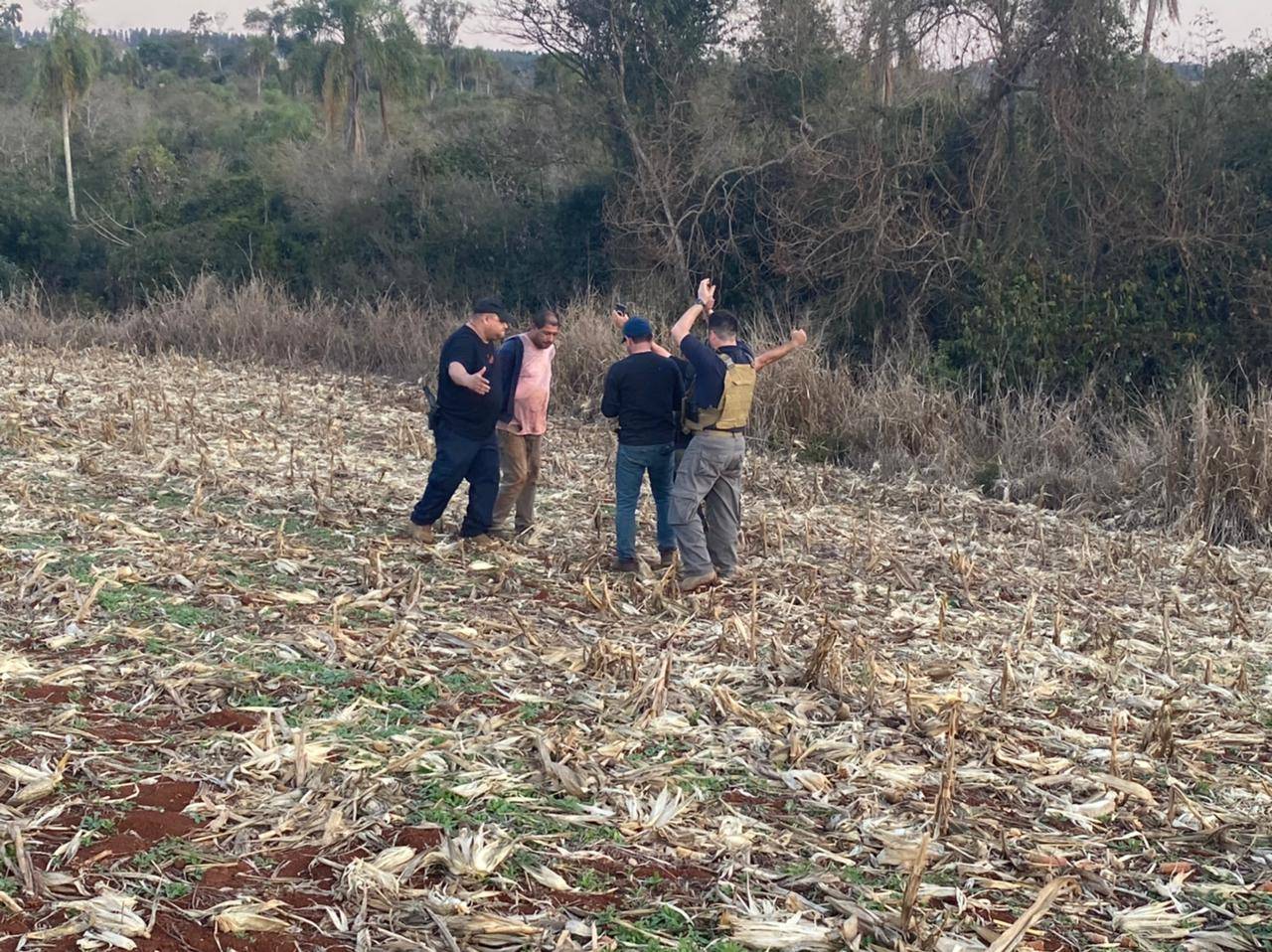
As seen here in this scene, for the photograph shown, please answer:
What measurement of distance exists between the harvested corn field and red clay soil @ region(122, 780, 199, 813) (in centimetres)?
2

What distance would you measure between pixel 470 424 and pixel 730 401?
5.76 feet

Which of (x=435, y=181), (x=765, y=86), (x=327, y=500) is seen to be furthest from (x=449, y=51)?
(x=327, y=500)

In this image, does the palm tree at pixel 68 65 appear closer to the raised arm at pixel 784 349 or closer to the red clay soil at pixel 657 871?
the raised arm at pixel 784 349

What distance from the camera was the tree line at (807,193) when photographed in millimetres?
19250

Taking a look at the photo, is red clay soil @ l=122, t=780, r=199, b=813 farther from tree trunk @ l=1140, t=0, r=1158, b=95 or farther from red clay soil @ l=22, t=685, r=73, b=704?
tree trunk @ l=1140, t=0, r=1158, b=95

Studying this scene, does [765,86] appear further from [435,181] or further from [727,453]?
[727,453]

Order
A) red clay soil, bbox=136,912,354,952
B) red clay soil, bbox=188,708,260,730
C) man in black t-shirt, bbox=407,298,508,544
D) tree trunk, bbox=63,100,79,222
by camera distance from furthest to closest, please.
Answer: tree trunk, bbox=63,100,79,222 → man in black t-shirt, bbox=407,298,508,544 → red clay soil, bbox=188,708,260,730 → red clay soil, bbox=136,912,354,952

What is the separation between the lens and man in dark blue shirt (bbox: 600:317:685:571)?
8344 millimetres

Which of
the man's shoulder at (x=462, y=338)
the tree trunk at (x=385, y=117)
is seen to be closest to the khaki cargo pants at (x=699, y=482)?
the man's shoulder at (x=462, y=338)

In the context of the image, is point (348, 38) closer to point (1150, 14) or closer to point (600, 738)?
point (1150, 14)

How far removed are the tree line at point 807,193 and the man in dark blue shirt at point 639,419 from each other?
1125 cm

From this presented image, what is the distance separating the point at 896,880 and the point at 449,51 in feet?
→ 187

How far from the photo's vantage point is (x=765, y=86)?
23594 mm

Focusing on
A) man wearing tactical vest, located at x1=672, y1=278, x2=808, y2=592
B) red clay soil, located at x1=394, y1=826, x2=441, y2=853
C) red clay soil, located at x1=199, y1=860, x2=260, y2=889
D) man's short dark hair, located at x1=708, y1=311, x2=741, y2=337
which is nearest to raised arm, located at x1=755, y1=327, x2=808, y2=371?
man wearing tactical vest, located at x1=672, y1=278, x2=808, y2=592
